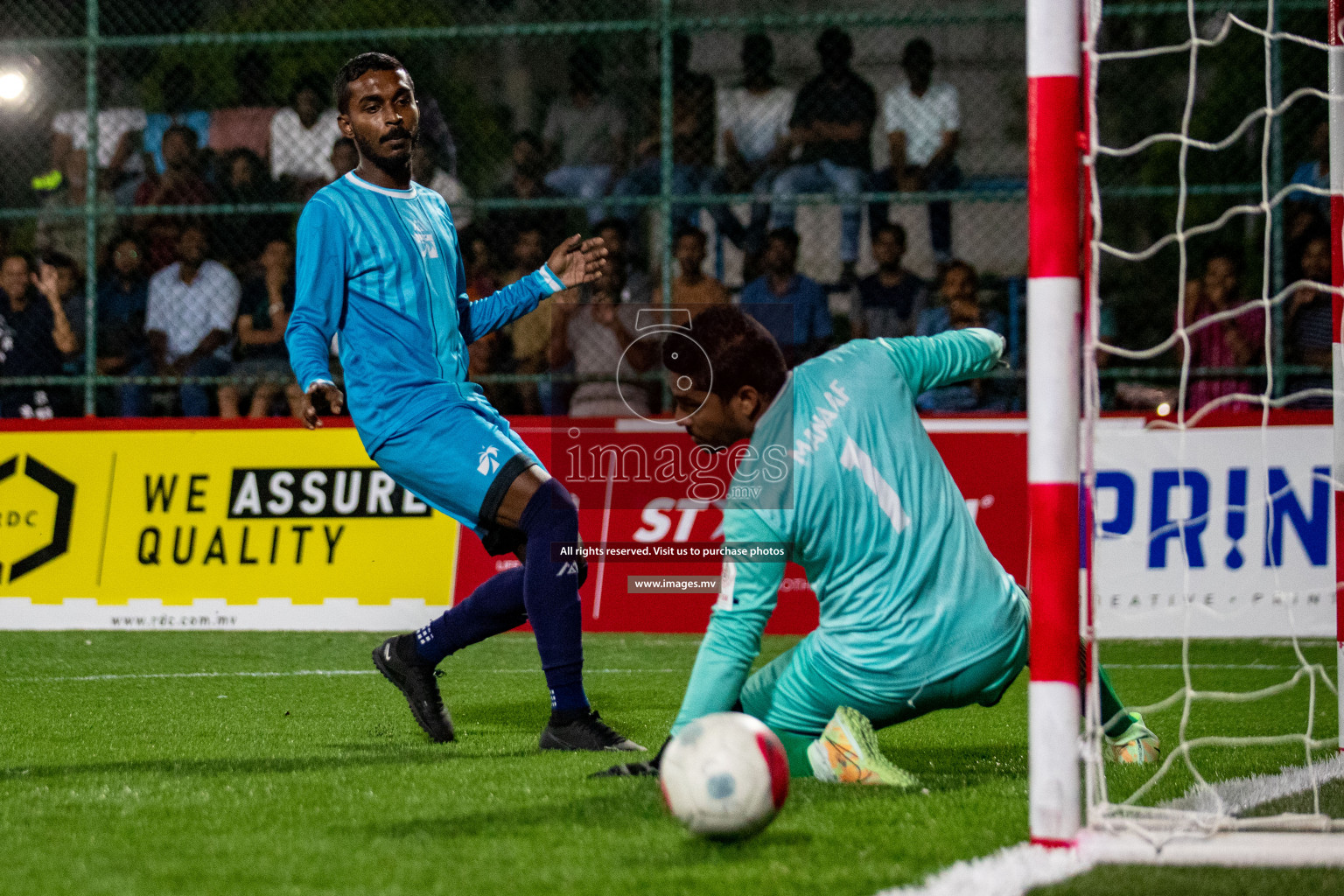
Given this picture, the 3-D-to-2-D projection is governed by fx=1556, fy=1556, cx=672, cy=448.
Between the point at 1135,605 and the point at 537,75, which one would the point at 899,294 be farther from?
the point at 537,75

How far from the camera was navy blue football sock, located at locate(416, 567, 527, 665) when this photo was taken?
4.77 meters

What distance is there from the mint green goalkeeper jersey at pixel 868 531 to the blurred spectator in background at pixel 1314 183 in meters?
5.66

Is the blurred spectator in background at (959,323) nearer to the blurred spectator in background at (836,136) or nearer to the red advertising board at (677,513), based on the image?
the red advertising board at (677,513)

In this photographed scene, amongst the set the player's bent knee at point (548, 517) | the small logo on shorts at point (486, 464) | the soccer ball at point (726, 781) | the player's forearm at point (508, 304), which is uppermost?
the player's forearm at point (508, 304)

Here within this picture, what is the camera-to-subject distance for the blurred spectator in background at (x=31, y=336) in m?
9.75

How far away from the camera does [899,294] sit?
9.31m

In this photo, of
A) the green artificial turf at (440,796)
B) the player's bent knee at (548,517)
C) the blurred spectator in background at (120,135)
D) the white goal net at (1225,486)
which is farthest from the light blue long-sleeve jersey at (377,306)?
the blurred spectator in background at (120,135)

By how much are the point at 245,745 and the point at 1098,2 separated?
3.13 metres

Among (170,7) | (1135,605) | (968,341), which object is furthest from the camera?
(170,7)

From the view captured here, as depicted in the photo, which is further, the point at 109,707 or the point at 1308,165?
the point at 1308,165

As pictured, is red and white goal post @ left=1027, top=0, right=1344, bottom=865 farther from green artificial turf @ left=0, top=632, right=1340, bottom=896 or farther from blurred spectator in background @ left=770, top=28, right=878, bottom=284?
blurred spectator in background @ left=770, top=28, right=878, bottom=284

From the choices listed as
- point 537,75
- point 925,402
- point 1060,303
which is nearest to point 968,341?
point 1060,303

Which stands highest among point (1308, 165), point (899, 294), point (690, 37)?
point (690, 37)

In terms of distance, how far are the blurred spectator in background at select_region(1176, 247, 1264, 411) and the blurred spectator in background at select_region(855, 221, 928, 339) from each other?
5.20ft
